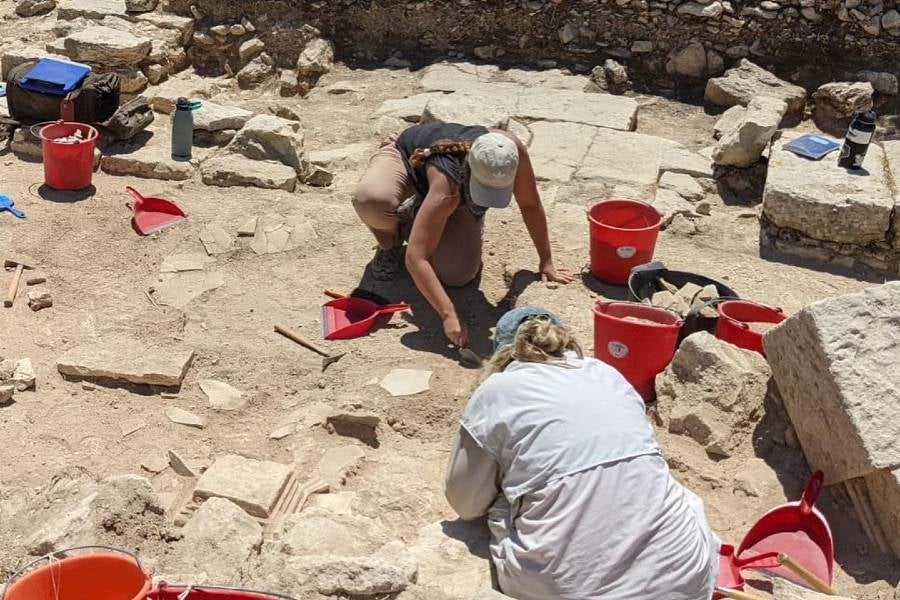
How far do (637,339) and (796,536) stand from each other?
116cm

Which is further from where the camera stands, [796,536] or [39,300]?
[39,300]

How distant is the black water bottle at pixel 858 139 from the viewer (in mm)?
6328

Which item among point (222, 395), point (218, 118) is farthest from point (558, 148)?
point (222, 395)

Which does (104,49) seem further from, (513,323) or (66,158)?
(513,323)

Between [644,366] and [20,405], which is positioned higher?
[644,366]

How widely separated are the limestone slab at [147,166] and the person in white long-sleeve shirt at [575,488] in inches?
171

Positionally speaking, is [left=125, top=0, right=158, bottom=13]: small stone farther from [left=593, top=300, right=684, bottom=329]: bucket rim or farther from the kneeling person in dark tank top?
[left=593, top=300, right=684, bottom=329]: bucket rim

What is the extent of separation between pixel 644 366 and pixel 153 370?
2365 millimetres

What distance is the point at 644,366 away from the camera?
4617 mm

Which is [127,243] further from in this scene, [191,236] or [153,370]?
[153,370]

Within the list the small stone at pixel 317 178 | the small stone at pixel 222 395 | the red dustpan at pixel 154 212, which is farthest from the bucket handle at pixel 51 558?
the small stone at pixel 317 178

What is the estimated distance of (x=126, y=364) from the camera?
16.0 feet

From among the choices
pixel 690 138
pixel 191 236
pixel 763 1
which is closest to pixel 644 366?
pixel 191 236

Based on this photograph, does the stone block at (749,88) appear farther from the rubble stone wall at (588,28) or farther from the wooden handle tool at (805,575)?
the wooden handle tool at (805,575)
